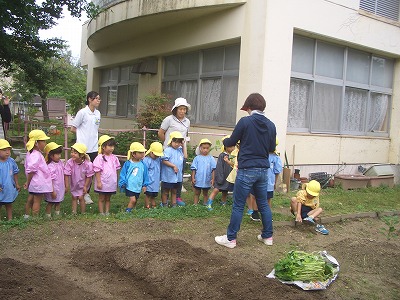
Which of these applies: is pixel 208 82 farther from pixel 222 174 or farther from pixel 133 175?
pixel 133 175

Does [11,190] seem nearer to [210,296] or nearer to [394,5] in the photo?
[210,296]

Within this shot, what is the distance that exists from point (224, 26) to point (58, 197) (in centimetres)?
604

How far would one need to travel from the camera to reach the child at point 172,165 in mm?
6926

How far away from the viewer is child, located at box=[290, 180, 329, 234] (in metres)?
6.23

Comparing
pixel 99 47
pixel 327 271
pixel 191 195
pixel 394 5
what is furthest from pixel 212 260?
pixel 99 47

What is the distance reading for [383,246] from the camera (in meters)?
5.56

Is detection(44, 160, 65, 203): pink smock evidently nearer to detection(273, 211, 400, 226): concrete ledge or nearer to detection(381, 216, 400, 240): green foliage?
detection(273, 211, 400, 226): concrete ledge

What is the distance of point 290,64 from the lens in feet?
31.6

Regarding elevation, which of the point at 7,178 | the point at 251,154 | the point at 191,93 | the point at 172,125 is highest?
the point at 191,93

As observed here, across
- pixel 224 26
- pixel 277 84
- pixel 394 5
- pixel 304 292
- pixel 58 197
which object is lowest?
pixel 304 292

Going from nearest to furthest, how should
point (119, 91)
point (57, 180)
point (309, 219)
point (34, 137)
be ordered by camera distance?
point (34, 137)
point (57, 180)
point (309, 219)
point (119, 91)

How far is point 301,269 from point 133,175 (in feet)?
10.7

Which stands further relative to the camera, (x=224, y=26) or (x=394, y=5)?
(x=394, y=5)

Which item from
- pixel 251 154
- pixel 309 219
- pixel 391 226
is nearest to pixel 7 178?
pixel 251 154
